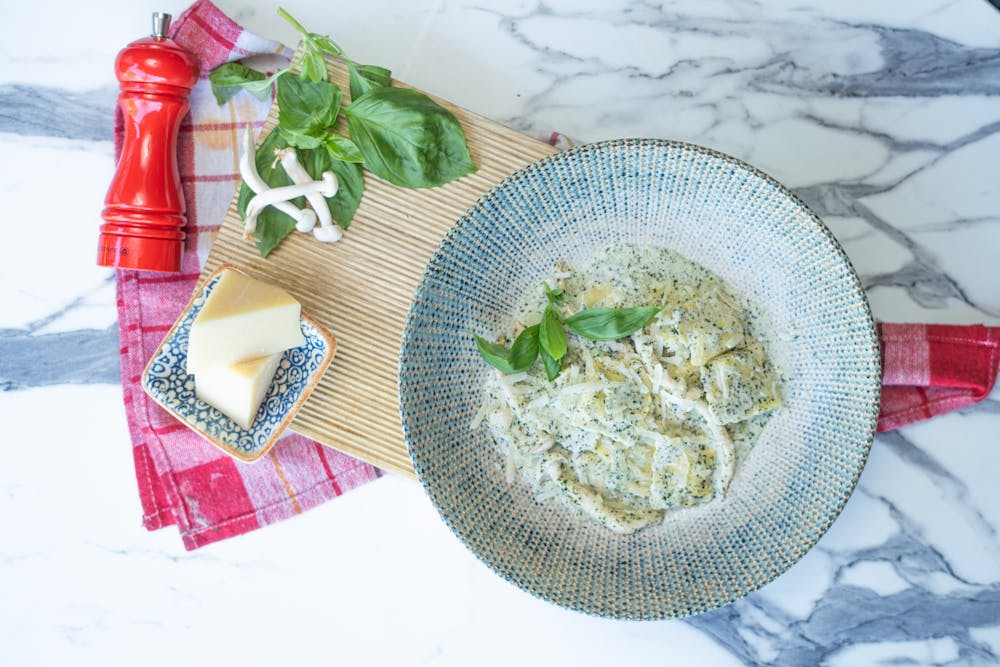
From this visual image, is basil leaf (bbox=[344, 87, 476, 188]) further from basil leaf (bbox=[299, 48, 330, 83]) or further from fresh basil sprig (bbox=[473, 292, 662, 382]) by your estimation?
fresh basil sprig (bbox=[473, 292, 662, 382])

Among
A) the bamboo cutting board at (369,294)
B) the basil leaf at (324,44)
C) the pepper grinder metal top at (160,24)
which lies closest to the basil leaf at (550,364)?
the bamboo cutting board at (369,294)

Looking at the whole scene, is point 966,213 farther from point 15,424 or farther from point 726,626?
point 15,424

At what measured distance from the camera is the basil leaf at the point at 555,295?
1924 millimetres

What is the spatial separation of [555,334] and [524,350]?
8cm

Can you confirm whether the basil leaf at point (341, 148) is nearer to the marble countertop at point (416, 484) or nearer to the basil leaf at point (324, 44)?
the basil leaf at point (324, 44)

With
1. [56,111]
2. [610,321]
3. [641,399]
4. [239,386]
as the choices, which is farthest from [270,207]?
[641,399]

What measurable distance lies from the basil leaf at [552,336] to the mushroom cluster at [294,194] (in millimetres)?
546

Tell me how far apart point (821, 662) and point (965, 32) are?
62.7 inches

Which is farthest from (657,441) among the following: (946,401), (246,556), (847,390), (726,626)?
(246,556)

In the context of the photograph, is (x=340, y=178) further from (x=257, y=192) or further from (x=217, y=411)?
(x=217, y=411)

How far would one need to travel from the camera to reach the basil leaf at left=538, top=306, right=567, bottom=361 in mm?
1824

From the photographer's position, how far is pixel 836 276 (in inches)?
69.6

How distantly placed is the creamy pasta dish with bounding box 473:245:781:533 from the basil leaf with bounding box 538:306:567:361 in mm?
88

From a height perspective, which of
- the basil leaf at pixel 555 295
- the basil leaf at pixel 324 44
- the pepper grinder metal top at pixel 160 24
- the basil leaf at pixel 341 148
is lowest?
the basil leaf at pixel 555 295
